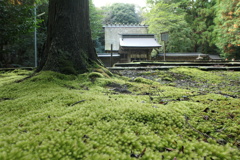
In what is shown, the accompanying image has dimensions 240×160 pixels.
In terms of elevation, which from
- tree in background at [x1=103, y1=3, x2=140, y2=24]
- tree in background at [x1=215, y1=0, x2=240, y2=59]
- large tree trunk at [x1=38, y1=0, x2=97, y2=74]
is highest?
tree in background at [x1=103, y1=3, x2=140, y2=24]

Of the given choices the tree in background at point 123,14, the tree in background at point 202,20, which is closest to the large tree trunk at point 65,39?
the tree in background at point 202,20

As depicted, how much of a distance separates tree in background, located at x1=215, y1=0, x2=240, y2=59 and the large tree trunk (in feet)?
63.0

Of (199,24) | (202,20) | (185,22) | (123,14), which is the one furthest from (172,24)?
(123,14)

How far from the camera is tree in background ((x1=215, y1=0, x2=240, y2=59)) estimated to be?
56.1 feet

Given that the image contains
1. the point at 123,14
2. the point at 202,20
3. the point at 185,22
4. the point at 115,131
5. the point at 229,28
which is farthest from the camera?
the point at 123,14

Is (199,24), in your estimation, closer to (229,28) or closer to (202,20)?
(202,20)

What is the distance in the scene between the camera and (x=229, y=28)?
1761 cm

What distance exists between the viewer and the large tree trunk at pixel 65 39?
3.35m

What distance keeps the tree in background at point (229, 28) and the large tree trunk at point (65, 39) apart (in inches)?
756

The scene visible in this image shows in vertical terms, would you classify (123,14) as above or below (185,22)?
above

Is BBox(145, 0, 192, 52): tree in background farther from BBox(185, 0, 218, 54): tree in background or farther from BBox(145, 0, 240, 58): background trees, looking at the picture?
BBox(185, 0, 218, 54): tree in background

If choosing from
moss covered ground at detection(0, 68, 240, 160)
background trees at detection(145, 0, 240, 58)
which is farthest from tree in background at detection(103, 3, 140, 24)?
moss covered ground at detection(0, 68, 240, 160)

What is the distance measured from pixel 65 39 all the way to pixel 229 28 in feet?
68.3

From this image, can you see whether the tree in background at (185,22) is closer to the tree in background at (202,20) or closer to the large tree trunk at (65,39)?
the tree in background at (202,20)
